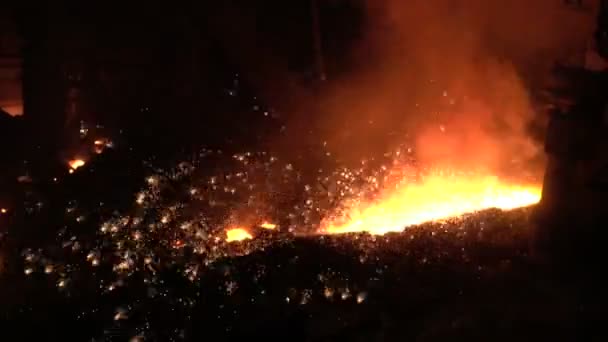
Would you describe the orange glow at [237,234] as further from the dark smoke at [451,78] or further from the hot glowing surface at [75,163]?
the hot glowing surface at [75,163]

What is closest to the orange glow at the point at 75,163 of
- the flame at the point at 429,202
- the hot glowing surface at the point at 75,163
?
the hot glowing surface at the point at 75,163

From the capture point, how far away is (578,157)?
4.99m

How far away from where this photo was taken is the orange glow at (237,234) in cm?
589

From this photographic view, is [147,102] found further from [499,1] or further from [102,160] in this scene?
[499,1]

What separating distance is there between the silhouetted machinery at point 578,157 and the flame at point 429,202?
680 millimetres

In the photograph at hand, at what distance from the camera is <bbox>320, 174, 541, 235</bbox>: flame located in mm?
5918

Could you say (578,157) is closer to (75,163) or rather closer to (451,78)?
(451,78)

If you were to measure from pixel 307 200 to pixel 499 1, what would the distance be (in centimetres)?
404

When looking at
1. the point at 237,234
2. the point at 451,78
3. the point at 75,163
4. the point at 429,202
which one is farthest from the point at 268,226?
the point at 451,78

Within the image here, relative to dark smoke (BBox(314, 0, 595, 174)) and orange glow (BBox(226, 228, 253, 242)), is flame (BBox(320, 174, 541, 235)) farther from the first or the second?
orange glow (BBox(226, 228, 253, 242))

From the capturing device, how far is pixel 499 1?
803 centimetres

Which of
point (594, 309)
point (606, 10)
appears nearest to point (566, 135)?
point (606, 10)

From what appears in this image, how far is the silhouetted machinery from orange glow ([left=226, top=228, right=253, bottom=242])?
9.10 feet

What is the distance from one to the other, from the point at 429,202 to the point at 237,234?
6.84 ft
